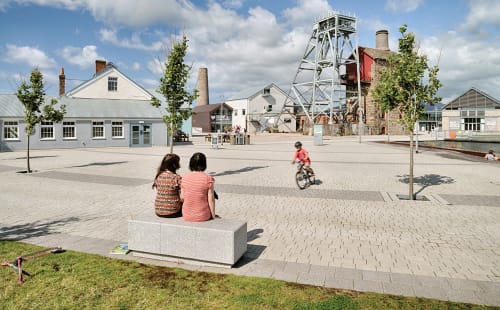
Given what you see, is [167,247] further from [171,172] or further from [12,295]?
[12,295]

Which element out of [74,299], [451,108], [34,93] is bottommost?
[74,299]

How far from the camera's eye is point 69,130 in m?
34.3

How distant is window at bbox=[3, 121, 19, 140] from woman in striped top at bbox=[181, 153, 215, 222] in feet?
108

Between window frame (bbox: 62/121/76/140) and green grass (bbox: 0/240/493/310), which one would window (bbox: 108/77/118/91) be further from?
green grass (bbox: 0/240/493/310)

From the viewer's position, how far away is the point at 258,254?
5949 mm

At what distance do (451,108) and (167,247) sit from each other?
73.9m

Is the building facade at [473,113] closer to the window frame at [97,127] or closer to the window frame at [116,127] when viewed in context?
the window frame at [116,127]

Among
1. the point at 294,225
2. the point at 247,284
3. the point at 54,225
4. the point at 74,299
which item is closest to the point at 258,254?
the point at 247,284

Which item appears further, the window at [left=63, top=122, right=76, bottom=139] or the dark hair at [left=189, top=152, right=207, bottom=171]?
the window at [left=63, top=122, right=76, bottom=139]

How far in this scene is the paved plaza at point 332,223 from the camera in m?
5.10

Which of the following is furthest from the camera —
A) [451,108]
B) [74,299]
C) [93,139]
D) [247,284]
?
[451,108]

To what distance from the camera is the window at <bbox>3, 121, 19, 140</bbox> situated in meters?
31.5

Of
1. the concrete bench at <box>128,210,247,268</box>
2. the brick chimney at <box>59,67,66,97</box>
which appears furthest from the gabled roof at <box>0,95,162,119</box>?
the concrete bench at <box>128,210,247,268</box>

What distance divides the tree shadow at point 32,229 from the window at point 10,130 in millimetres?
29136
